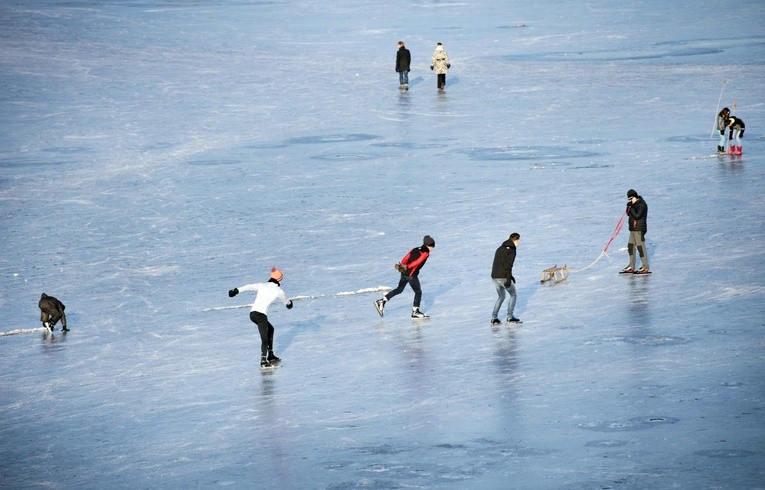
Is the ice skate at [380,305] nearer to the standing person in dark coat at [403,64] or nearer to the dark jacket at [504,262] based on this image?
the dark jacket at [504,262]

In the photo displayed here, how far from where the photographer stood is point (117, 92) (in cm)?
4294

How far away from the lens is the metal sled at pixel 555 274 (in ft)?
69.1

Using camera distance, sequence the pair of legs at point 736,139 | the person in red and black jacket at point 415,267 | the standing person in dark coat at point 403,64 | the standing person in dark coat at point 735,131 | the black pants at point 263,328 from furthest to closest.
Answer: the standing person in dark coat at point 403,64 < the pair of legs at point 736,139 < the standing person in dark coat at point 735,131 < the person in red and black jacket at point 415,267 < the black pants at point 263,328

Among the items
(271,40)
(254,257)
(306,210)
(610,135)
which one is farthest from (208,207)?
(271,40)

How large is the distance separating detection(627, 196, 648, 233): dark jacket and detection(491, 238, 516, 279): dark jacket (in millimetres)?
3349

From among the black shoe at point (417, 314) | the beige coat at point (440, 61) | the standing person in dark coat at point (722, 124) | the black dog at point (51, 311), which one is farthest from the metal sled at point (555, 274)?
the beige coat at point (440, 61)

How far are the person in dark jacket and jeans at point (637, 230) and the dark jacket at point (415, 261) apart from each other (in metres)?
3.83

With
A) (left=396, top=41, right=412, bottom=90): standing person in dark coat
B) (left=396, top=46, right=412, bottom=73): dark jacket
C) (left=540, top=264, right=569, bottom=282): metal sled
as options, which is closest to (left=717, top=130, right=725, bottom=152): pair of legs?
(left=540, top=264, right=569, bottom=282): metal sled

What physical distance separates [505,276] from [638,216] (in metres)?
3.77

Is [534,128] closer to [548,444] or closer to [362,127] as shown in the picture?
[362,127]

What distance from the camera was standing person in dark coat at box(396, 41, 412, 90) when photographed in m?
41.6

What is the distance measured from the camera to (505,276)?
1827 cm

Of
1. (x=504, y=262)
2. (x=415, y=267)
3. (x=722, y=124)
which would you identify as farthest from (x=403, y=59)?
(x=504, y=262)

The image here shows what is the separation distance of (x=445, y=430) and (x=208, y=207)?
15193 mm
